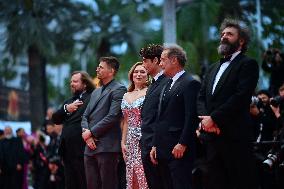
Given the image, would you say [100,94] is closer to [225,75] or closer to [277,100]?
[277,100]

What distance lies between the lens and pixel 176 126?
20.9ft

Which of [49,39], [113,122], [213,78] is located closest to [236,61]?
[213,78]

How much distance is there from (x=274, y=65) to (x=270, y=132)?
1437 millimetres

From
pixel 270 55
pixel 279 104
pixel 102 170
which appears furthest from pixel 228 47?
pixel 270 55

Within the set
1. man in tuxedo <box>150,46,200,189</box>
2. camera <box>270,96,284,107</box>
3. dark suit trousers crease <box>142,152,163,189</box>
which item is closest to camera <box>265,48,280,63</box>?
camera <box>270,96,284,107</box>

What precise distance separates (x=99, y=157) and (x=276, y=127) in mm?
2703

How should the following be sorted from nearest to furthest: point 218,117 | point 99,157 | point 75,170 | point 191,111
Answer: point 218,117 < point 191,111 < point 99,157 < point 75,170

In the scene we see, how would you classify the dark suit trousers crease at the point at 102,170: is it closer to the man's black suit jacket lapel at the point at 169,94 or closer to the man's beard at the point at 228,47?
the man's black suit jacket lapel at the point at 169,94

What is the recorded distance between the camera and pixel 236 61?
580 cm

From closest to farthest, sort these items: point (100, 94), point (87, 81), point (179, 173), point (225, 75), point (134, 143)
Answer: point (225, 75) < point (179, 173) < point (134, 143) < point (100, 94) < point (87, 81)

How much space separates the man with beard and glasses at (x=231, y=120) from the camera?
557cm

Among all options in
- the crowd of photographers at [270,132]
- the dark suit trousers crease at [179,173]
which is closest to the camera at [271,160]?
the crowd of photographers at [270,132]

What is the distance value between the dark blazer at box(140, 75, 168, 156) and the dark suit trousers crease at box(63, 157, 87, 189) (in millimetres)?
1712

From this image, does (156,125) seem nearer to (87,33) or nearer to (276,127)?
(276,127)
